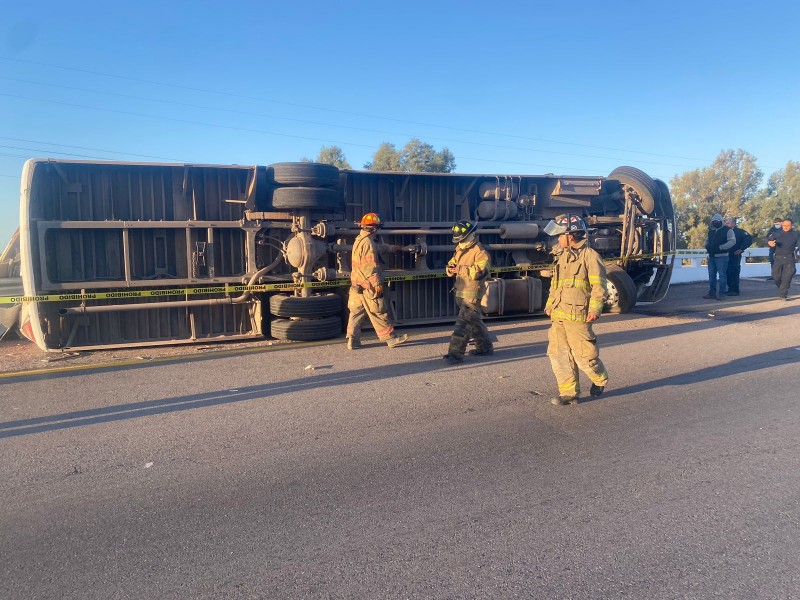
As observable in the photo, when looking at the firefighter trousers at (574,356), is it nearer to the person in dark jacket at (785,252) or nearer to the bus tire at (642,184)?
the bus tire at (642,184)

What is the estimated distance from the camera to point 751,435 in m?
5.06

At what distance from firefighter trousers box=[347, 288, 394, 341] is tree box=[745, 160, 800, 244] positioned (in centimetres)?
3168

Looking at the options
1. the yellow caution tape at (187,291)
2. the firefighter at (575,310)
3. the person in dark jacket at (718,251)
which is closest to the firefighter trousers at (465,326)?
the firefighter at (575,310)

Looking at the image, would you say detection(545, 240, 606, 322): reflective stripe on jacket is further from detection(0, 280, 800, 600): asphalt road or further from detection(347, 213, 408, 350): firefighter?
detection(347, 213, 408, 350): firefighter

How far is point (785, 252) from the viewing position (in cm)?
1334

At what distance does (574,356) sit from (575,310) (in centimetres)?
47

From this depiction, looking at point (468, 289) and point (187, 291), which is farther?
point (187, 291)

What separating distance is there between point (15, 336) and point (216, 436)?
20.2ft

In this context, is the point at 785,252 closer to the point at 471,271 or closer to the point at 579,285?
the point at 471,271

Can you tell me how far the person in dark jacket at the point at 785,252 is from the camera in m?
13.2

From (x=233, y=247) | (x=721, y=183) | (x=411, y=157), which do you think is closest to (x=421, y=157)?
(x=411, y=157)

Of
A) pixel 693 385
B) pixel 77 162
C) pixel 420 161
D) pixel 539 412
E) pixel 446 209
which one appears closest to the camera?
pixel 539 412

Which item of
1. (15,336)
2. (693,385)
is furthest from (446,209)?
(15,336)

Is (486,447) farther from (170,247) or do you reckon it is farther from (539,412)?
(170,247)
